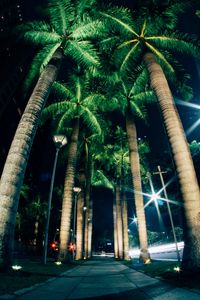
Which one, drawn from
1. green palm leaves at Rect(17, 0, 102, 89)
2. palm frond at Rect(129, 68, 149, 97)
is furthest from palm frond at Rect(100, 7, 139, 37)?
palm frond at Rect(129, 68, 149, 97)

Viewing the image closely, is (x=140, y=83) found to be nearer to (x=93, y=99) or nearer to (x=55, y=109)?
(x=93, y=99)

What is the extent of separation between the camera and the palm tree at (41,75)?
316 inches

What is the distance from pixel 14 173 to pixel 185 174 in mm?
6018

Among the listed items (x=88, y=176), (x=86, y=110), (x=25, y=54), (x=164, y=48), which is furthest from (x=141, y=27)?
(x=88, y=176)

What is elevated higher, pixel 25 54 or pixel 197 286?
pixel 25 54

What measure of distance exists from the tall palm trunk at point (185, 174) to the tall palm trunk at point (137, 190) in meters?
9.68

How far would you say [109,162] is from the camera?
114 feet

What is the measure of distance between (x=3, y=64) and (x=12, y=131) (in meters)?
10.7

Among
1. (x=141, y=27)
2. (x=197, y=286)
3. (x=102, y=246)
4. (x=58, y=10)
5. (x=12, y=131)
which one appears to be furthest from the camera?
(x=102, y=246)

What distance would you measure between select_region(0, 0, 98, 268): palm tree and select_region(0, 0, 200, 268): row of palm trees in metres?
0.03

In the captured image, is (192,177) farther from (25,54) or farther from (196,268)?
(25,54)

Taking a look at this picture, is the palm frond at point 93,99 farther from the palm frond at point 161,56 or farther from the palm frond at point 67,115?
the palm frond at point 161,56

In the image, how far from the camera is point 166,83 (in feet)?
39.8

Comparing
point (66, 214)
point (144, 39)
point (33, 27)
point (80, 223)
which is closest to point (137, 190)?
point (66, 214)
